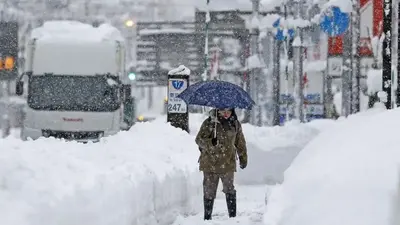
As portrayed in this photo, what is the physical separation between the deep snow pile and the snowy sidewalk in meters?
4.25

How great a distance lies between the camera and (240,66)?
157ft

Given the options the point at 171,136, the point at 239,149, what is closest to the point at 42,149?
the point at 239,149

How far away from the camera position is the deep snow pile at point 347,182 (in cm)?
509

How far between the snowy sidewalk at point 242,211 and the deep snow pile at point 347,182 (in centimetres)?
425

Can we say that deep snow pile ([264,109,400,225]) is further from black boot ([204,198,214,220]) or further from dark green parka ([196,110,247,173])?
black boot ([204,198,214,220])

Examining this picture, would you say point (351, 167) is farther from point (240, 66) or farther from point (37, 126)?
point (240, 66)

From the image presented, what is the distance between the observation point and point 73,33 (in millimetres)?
21797

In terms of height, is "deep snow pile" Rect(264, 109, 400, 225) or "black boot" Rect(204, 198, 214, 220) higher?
"deep snow pile" Rect(264, 109, 400, 225)

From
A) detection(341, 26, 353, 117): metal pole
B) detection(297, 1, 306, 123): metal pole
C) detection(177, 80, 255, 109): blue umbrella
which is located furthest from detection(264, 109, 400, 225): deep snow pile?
detection(297, 1, 306, 123): metal pole

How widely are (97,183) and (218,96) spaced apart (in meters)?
3.68

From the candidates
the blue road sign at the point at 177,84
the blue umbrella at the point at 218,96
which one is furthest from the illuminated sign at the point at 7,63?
the blue umbrella at the point at 218,96

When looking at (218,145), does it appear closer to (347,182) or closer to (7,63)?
(347,182)

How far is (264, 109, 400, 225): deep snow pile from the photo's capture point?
5094 millimetres

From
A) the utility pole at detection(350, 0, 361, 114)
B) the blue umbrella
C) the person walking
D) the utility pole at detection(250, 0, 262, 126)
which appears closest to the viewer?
the person walking
